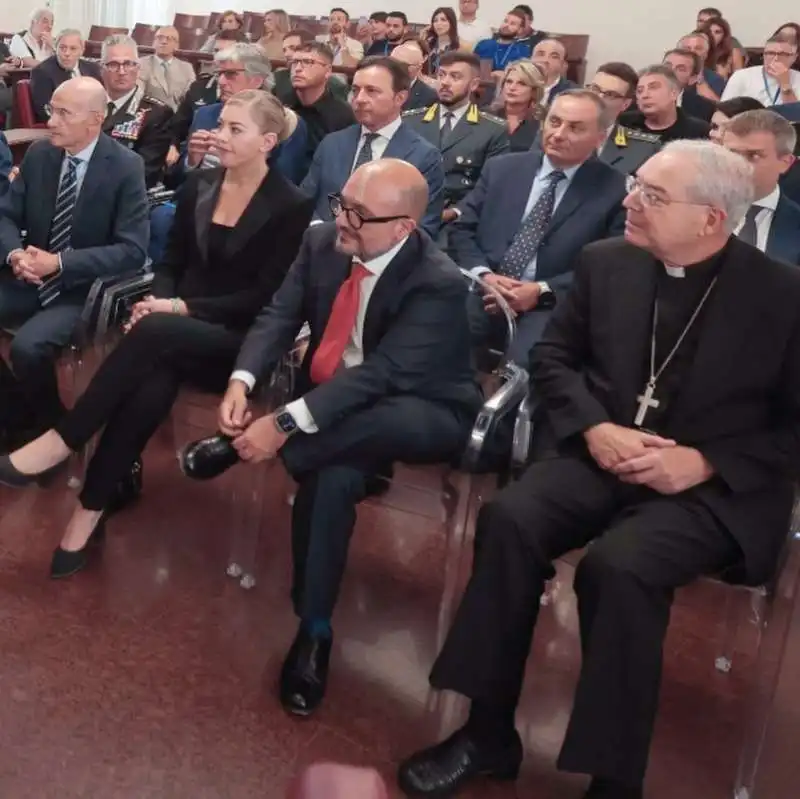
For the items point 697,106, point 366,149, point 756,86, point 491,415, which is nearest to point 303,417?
point 491,415

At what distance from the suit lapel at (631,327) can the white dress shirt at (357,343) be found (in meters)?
0.50

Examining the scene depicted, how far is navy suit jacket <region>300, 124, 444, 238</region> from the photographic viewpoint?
130 inches

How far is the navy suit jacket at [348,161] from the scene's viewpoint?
3305 mm

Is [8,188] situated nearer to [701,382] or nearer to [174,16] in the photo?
[701,382]

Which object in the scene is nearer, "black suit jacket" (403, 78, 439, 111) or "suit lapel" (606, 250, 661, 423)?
"suit lapel" (606, 250, 661, 423)

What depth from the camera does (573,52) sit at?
338 inches

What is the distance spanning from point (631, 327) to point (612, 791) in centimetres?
88

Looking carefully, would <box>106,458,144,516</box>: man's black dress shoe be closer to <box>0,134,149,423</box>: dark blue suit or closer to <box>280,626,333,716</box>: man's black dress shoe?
<box>0,134,149,423</box>: dark blue suit

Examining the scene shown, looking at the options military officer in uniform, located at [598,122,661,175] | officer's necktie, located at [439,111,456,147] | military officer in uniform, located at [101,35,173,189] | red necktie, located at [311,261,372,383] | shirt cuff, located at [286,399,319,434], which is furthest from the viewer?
officer's necktie, located at [439,111,456,147]

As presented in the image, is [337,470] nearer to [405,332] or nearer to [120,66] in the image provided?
[405,332]

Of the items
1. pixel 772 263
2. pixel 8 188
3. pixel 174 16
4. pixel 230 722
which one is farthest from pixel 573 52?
pixel 230 722

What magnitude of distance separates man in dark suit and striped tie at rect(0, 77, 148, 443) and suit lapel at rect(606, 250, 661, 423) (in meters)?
1.53

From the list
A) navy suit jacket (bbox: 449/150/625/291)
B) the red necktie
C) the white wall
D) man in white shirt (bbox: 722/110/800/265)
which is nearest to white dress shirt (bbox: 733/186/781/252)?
man in white shirt (bbox: 722/110/800/265)

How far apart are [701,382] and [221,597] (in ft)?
4.06
